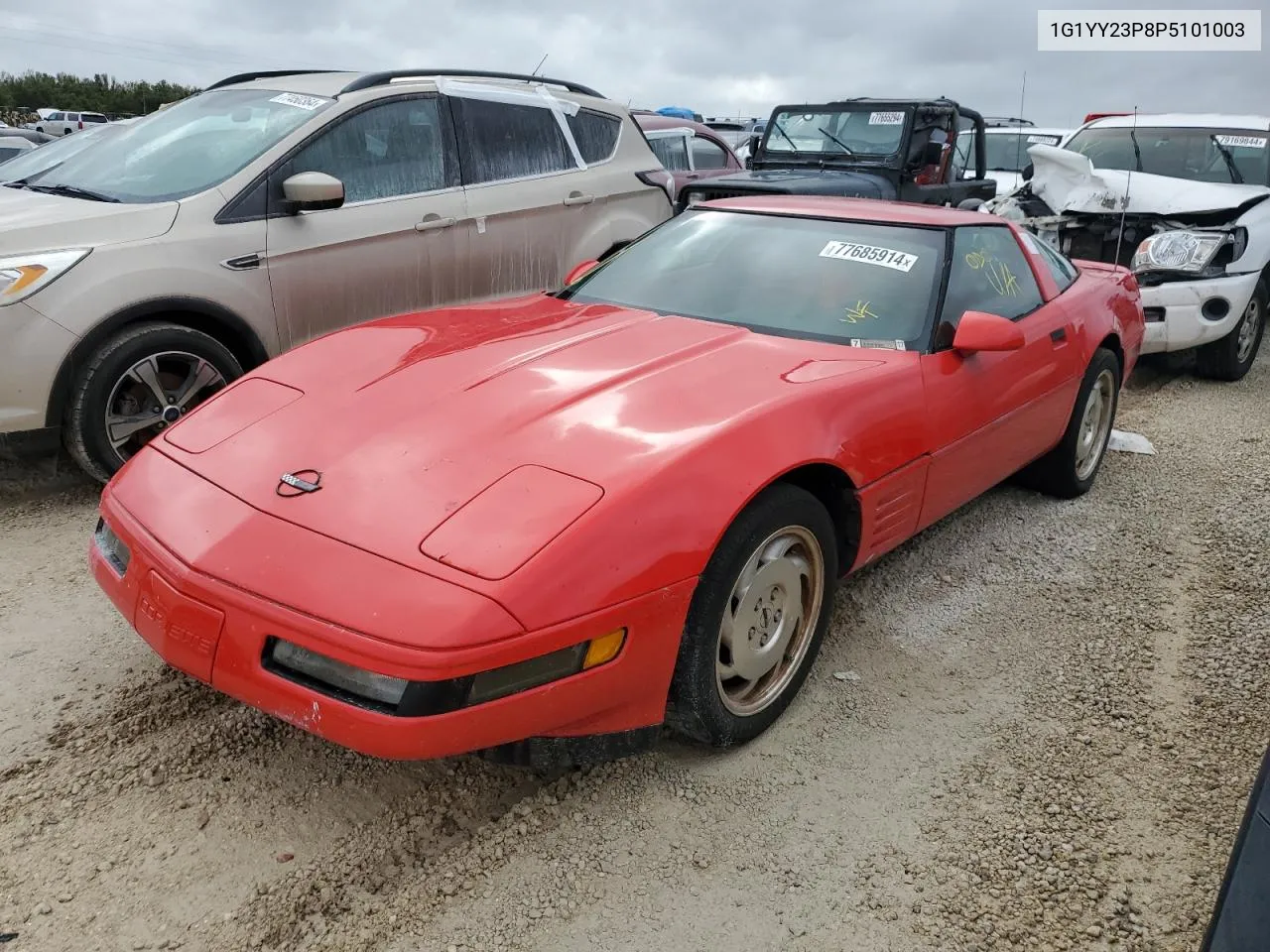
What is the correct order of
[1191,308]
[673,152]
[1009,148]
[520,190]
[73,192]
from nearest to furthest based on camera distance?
[73,192] < [520,190] < [1191,308] < [673,152] < [1009,148]

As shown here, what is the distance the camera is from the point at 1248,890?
55.7 inches

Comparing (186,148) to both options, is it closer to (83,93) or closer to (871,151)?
(871,151)

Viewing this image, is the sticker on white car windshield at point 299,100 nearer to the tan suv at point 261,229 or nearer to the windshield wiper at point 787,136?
the tan suv at point 261,229

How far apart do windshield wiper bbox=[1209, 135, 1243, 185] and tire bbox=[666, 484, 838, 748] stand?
6156 mm

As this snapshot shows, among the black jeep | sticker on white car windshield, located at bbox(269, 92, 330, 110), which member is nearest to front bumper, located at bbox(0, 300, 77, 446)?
sticker on white car windshield, located at bbox(269, 92, 330, 110)

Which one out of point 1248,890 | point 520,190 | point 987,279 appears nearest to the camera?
point 1248,890

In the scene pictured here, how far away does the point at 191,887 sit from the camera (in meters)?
1.99

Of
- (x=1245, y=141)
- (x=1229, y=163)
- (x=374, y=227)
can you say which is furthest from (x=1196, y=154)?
(x=374, y=227)

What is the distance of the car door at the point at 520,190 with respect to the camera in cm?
493

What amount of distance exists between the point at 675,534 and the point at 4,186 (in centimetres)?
408

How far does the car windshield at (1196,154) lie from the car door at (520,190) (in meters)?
4.51

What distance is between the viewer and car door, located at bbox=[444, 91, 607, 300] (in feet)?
16.2

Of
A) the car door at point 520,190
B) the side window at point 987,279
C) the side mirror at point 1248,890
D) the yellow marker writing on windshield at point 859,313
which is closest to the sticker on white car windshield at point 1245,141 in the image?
the side window at point 987,279

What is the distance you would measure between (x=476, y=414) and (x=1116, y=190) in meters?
5.93
